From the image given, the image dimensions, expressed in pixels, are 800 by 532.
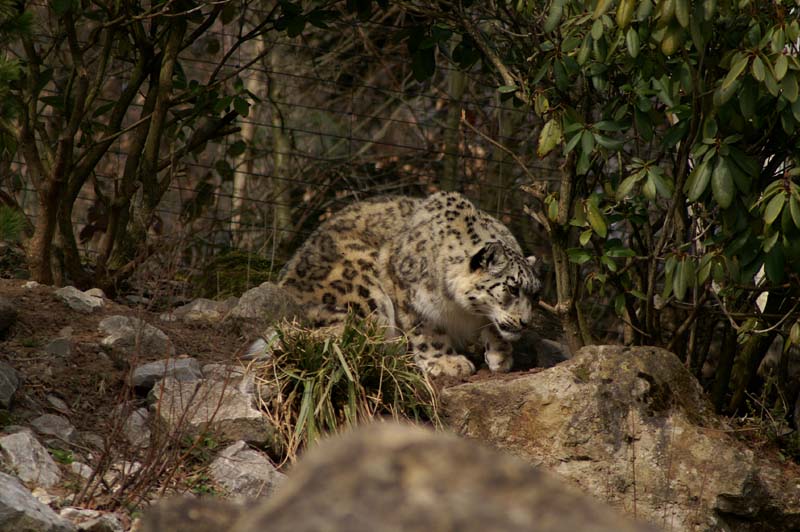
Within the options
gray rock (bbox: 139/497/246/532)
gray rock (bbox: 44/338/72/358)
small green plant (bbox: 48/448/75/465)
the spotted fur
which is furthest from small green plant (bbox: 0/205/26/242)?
gray rock (bbox: 139/497/246/532)

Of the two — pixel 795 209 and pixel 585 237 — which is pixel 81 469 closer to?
pixel 585 237

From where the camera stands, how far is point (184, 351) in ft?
21.4

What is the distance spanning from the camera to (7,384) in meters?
5.14

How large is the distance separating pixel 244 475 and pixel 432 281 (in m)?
2.37

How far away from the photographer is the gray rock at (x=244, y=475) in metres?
5.00

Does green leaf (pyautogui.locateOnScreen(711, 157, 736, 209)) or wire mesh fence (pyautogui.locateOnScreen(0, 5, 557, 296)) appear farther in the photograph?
wire mesh fence (pyautogui.locateOnScreen(0, 5, 557, 296))

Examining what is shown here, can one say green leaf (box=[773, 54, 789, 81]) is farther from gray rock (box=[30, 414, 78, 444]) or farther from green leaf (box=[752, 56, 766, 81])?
gray rock (box=[30, 414, 78, 444])

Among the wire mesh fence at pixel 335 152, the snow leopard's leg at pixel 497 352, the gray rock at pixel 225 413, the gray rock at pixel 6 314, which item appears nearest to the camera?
the gray rock at pixel 225 413

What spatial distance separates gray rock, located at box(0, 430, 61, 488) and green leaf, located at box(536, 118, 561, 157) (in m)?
2.87

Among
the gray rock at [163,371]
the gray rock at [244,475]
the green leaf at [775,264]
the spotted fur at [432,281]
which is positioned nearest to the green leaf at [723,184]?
the green leaf at [775,264]

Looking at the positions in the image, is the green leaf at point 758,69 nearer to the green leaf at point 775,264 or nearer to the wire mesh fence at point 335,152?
the green leaf at point 775,264


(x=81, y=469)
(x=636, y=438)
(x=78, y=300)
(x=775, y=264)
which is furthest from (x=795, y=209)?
(x=78, y=300)

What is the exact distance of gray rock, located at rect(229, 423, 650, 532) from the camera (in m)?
1.57

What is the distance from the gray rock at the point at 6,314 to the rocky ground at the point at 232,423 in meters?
0.01
